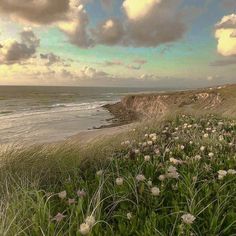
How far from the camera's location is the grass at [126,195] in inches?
137

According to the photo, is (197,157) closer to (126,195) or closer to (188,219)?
(126,195)

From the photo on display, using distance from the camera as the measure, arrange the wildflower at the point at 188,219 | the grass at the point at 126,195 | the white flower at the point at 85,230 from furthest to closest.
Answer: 1. the grass at the point at 126,195
2. the wildflower at the point at 188,219
3. the white flower at the point at 85,230

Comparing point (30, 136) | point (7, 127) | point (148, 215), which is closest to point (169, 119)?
point (148, 215)

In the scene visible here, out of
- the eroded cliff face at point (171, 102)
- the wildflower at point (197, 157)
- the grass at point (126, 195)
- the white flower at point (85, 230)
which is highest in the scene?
the white flower at point (85, 230)

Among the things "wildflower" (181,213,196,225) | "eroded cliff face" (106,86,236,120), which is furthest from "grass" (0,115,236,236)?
"eroded cliff face" (106,86,236,120)

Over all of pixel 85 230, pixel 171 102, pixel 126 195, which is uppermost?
pixel 85 230

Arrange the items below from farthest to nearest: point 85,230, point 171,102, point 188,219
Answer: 1. point 171,102
2. point 188,219
3. point 85,230

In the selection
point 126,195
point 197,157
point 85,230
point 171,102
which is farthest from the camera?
point 171,102

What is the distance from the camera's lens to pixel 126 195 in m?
4.14

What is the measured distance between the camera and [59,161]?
6.43 meters

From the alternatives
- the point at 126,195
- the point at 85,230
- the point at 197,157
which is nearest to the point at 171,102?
the point at 197,157

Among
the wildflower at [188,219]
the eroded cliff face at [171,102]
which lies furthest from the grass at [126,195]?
the eroded cliff face at [171,102]

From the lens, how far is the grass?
3.48 metres

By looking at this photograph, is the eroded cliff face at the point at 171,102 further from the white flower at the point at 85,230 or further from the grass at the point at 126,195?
the white flower at the point at 85,230
